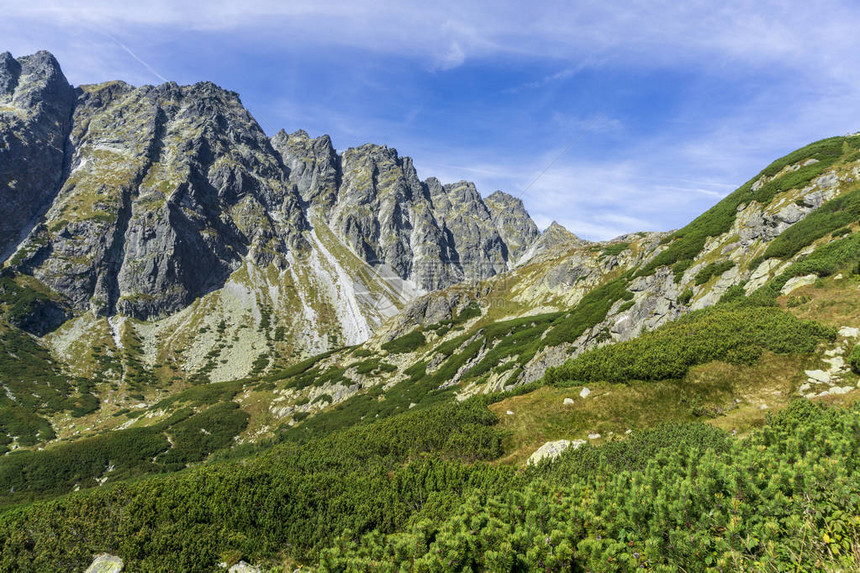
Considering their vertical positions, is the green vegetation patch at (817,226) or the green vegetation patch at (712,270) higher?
the green vegetation patch at (817,226)

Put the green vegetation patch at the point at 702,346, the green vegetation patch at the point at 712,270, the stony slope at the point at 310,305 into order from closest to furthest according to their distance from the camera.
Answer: the green vegetation patch at the point at 702,346 → the green vegetation patch at the point at 712,270 → the stony slope at the point at 310,305

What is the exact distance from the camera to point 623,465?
1000 cm

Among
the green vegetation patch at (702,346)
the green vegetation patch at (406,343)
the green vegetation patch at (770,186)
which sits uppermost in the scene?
the green vegetation patch at (770,186)

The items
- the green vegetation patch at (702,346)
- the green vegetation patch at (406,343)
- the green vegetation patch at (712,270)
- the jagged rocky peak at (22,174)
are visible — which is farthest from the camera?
the jagged rocky peak at (22,174)

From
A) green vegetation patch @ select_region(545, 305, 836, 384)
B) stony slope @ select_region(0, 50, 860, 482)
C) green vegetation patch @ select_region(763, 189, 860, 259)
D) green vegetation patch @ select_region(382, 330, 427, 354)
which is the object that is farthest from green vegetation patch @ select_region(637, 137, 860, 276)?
green vegetation patch @ select_region(382, 330, 427, 354)

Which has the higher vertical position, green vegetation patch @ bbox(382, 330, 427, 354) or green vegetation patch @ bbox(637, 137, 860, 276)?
green vegetation patch @ bbox(637, 137, 860, 276)

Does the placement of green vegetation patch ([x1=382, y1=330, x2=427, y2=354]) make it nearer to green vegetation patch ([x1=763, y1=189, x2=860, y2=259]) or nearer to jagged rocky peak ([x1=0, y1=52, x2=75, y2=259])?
green vegetation patch ([x1=763, y1=189, x2=860, y2=259])

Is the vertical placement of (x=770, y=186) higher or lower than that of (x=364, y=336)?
higher

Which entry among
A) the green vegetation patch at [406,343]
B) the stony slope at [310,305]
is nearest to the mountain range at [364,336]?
the stony slope at [310,305]

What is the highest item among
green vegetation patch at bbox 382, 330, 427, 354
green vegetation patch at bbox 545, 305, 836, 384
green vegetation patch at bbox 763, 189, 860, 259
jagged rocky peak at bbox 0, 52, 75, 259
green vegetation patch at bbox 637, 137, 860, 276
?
jagged rocky peak at bbox 0, 52, 75, 259

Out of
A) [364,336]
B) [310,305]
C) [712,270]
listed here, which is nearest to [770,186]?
[712,270]

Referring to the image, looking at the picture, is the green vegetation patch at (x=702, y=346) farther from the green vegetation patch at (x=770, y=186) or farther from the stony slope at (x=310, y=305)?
the green vegetation patch at (x=770, y=186)

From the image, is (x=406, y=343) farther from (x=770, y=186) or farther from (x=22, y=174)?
(x=22, y=174)

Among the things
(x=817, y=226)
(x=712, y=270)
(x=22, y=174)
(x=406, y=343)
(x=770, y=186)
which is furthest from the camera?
(x=22, y=174)
